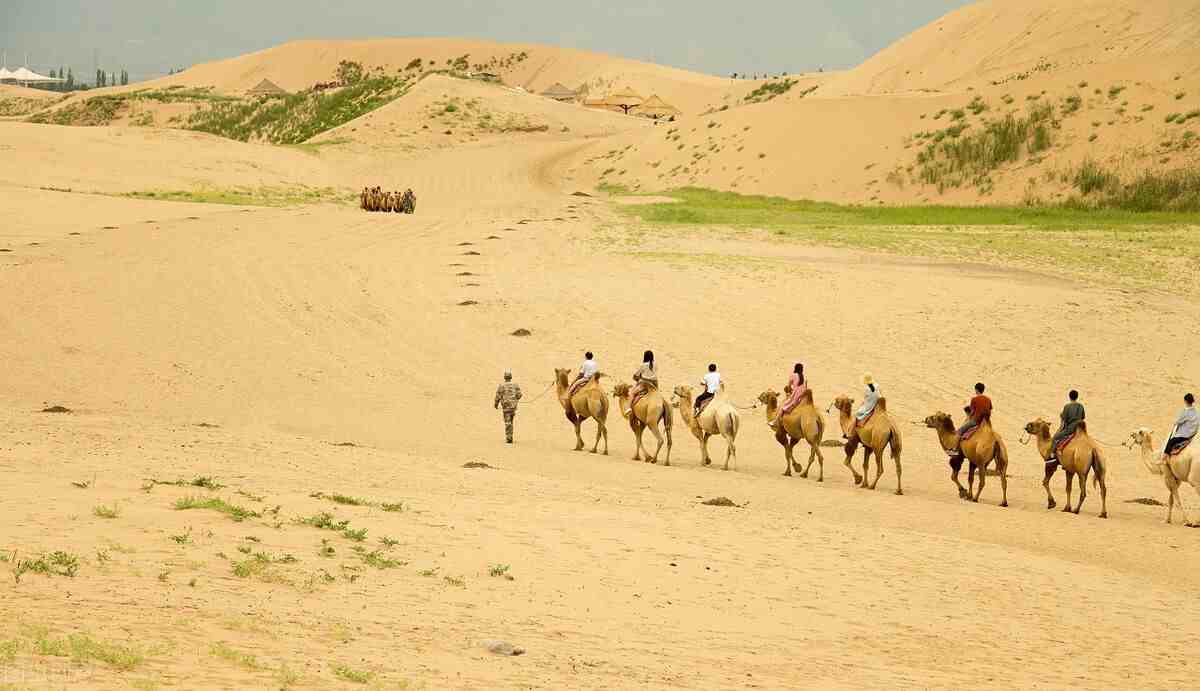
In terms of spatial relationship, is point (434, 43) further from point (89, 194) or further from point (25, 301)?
point (25, 301)

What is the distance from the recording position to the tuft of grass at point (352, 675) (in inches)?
369

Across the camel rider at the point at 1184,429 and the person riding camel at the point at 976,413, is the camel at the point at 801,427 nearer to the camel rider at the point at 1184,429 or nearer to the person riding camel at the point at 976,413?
the person riding camel at the point at 976,413

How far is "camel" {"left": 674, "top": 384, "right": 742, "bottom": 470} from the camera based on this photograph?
2192 cm

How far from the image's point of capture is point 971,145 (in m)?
62.7

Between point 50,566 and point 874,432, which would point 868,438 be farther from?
point 50,566

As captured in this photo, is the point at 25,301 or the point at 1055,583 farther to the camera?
the point at 25,301

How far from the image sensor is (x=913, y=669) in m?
11.6

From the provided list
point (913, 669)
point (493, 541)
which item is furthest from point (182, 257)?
point (913, 669)

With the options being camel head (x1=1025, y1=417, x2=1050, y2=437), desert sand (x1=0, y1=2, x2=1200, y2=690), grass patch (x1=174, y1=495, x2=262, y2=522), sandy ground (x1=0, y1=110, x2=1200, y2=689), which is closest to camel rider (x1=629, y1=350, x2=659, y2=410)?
desert sand (x1=0, y1=2, x2=1200, y2=690)

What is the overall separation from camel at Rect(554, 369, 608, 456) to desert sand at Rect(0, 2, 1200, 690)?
45 cm

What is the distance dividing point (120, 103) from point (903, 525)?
4364 inches

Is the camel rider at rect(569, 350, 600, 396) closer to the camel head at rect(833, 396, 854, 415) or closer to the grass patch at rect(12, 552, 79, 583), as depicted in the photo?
the camel head at rect(833, 396, 854, 415)

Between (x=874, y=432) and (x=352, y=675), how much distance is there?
1296cm

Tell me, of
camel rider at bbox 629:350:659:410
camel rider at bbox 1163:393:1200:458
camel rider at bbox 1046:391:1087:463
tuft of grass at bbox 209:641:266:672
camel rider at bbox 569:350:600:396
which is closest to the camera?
tuft of grass at bbox 209:641:266:672
